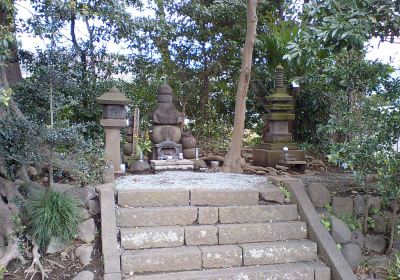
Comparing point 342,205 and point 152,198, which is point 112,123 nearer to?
point 152,198

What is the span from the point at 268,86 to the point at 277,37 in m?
1.35

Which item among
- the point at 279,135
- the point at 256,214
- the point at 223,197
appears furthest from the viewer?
the point at 279,135

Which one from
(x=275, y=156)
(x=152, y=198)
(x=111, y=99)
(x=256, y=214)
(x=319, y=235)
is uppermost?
(x=111, y=99)

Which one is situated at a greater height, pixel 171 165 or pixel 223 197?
pixel 171 165

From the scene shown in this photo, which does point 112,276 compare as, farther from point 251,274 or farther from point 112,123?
point 112,123

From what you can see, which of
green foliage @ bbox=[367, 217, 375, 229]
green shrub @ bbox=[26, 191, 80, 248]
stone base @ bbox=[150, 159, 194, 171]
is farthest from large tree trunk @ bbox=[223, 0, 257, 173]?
green shrub @ bbox=[26, 191, 80, 248]

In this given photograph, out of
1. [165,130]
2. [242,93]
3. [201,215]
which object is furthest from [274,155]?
[201,215]

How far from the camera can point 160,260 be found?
329cm

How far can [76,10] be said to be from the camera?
4004mm

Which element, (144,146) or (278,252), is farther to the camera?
(144,146)

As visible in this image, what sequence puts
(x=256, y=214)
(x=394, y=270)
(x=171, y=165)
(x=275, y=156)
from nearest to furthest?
(x=394, y=270) → (x=256, y=214) → (x=171, y=165) → (x=275, y=156)

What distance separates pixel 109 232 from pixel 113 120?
258 centimetres

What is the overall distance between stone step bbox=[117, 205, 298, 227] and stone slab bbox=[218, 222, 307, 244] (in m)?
0.12

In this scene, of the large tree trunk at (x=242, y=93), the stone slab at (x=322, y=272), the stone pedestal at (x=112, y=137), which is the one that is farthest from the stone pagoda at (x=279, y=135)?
the stone slab at (x=322, y=272)
